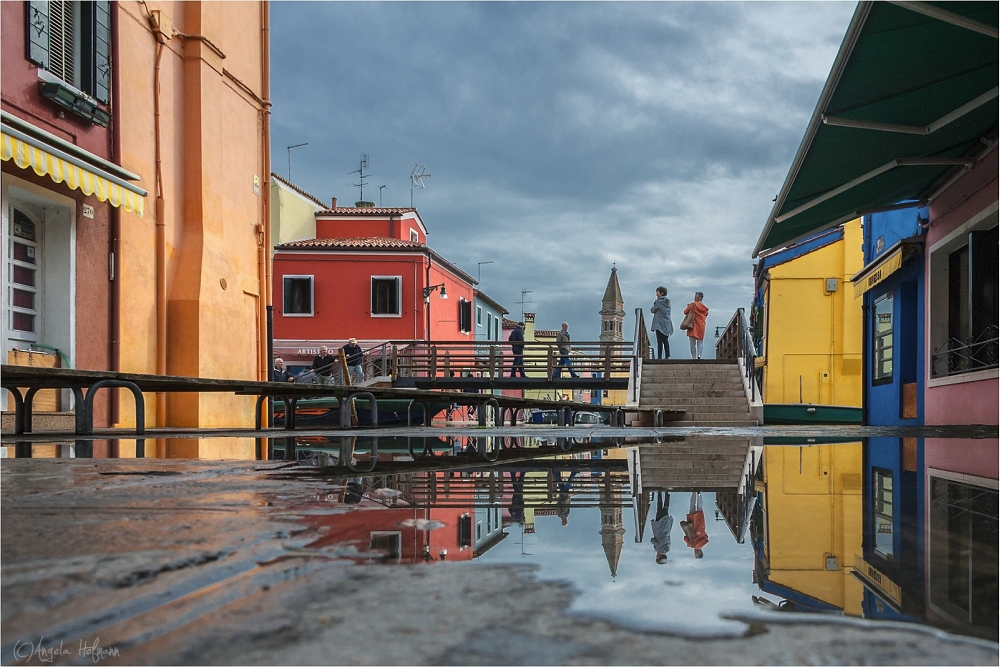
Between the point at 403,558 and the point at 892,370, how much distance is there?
1321 cm

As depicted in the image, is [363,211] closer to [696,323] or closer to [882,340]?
[696,323]

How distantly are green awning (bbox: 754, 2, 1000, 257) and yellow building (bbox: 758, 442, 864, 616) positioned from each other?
347cm

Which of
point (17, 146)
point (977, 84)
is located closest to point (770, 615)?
point (977, 84)

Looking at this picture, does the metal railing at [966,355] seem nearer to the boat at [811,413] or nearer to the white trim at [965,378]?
the white trim at [965,378]

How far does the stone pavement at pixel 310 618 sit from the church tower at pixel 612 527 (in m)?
0.22

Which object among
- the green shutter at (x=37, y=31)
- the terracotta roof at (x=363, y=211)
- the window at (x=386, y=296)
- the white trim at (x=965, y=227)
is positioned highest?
the terracotta roof at (x=363, y=211)

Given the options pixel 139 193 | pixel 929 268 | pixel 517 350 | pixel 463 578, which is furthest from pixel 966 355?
pixel 517 350

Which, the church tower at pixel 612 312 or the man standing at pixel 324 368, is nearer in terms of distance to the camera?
the man standing at pixel 324 368

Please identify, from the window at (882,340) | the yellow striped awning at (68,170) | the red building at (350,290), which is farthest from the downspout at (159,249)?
the red building at (350,290)

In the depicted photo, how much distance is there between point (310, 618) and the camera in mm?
913

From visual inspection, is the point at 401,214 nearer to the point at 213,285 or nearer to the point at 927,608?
the point at 213,285

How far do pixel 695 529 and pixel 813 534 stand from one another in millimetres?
231

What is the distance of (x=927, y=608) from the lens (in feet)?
3.27

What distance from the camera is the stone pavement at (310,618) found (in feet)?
2.68
